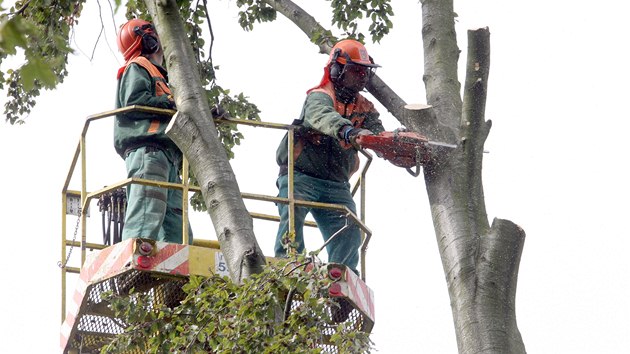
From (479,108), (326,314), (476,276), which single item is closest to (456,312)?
(476,276)

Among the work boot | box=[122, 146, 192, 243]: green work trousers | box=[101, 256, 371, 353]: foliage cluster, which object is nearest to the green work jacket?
box=[122, 146, 192, 243]: green work trousers

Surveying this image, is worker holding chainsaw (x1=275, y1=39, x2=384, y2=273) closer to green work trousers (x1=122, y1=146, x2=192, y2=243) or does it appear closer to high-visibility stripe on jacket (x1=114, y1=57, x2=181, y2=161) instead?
green work trousers (x1=122, y1=146, x2=192, y2=243)

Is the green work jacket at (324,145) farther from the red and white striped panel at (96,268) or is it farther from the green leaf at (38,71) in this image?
the green leaf at (38,71)

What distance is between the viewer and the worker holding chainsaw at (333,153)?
31.1 ft

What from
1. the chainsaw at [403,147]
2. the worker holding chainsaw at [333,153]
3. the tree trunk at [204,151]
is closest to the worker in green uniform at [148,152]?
the worker holding chainsaw at [333,153]

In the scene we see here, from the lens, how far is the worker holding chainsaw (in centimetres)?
A: 948

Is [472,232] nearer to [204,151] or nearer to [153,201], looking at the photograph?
[204,151]

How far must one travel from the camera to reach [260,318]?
6934 mm

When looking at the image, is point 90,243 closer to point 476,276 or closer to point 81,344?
point 81,344

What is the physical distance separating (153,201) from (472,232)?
2460mm

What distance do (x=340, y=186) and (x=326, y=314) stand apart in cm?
273

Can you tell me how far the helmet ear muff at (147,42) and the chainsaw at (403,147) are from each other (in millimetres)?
1987

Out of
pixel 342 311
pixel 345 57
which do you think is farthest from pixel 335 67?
pixel 342 311

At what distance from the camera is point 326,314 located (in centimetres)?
703
